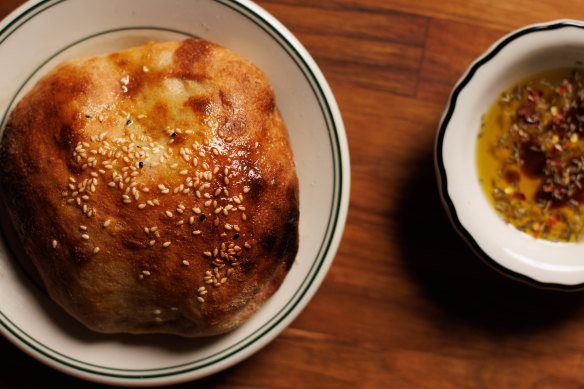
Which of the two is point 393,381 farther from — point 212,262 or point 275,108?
point 275,108

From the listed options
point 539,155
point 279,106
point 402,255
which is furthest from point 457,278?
point 279,106

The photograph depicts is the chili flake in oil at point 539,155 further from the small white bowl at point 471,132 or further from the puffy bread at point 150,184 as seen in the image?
the puffy bread at point 150,184

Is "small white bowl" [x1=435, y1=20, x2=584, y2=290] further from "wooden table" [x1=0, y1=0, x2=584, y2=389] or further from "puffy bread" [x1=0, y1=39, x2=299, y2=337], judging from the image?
"puffy bread" [x1=0, y1=39, x2=299, y2=337]

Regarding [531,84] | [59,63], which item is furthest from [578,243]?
[59,63]

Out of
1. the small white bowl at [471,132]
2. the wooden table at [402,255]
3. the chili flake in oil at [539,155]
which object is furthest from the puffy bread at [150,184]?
the chili flake in oil at [539,155]

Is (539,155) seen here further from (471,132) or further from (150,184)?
(150,184)

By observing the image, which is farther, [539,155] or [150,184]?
[539,155]
